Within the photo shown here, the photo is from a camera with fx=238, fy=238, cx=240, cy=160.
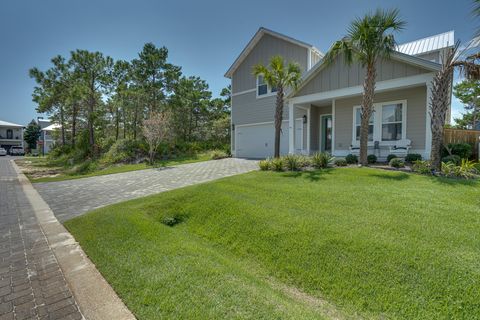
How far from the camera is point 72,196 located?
7.65 m

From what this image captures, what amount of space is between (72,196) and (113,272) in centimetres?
594

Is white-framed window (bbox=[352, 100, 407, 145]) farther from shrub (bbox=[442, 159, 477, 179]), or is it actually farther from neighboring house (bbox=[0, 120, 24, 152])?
neighboring house (bbox=[0, 120, 24, 152])

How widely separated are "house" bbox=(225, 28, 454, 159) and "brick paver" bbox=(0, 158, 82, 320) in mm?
10128

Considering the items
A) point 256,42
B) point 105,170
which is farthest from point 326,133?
point 105,170

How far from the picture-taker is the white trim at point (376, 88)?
27.8 feet

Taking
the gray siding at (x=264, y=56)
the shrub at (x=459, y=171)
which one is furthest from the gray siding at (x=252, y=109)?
the shrub at (x=459, y=171)

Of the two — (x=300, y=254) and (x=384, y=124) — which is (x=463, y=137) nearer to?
(x=384, y=124)

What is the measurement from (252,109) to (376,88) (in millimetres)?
8948

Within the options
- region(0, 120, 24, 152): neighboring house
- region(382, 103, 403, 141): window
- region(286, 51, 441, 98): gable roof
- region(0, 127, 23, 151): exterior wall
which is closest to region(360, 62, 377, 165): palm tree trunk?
region(286, 51, 441, 98): gable roof

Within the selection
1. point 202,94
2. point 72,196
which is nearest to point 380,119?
point 72,196

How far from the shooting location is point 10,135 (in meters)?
58.6

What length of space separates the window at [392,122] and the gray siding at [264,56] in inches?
233

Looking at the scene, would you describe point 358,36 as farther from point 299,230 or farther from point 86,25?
point 86,25

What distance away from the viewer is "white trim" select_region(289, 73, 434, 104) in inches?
334
